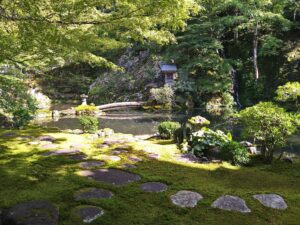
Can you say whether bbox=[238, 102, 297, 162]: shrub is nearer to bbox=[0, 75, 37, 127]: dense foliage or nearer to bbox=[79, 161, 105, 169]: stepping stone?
bbox=[79, 161, 105, 169]: stepping stone

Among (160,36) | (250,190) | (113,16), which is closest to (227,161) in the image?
(250,190)

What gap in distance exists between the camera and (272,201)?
174 inches

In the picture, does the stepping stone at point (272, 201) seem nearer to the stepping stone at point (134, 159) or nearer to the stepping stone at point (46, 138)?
the stepping stone at point (134, 159)

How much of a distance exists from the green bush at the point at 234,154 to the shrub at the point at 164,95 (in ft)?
52.5

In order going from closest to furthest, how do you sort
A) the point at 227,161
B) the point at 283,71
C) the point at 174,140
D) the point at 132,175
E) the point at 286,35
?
1. the point at 132,175
2. the point at 227,161
3. the point at 174,140
4. the point at 283,71
5. the point at 286,35

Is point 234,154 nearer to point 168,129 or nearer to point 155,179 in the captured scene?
point 155,179

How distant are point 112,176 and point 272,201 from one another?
259 cm

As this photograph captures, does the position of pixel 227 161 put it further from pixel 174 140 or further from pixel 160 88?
pixel 160 88

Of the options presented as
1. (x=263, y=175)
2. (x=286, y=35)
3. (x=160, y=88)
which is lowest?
(x=263, y=175)

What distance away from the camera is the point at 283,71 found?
21203 millimetres

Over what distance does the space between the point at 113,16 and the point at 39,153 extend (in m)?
3.50

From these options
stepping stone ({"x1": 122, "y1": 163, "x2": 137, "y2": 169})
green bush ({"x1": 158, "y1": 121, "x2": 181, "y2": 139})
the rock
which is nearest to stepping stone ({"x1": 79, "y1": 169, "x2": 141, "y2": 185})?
stepping stone ({"x1": 122, "y1": 163, "x2": 137, "y2": 169})

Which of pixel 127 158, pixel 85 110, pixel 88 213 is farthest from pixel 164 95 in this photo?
pixel 88 213

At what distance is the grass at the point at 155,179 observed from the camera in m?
3.88
